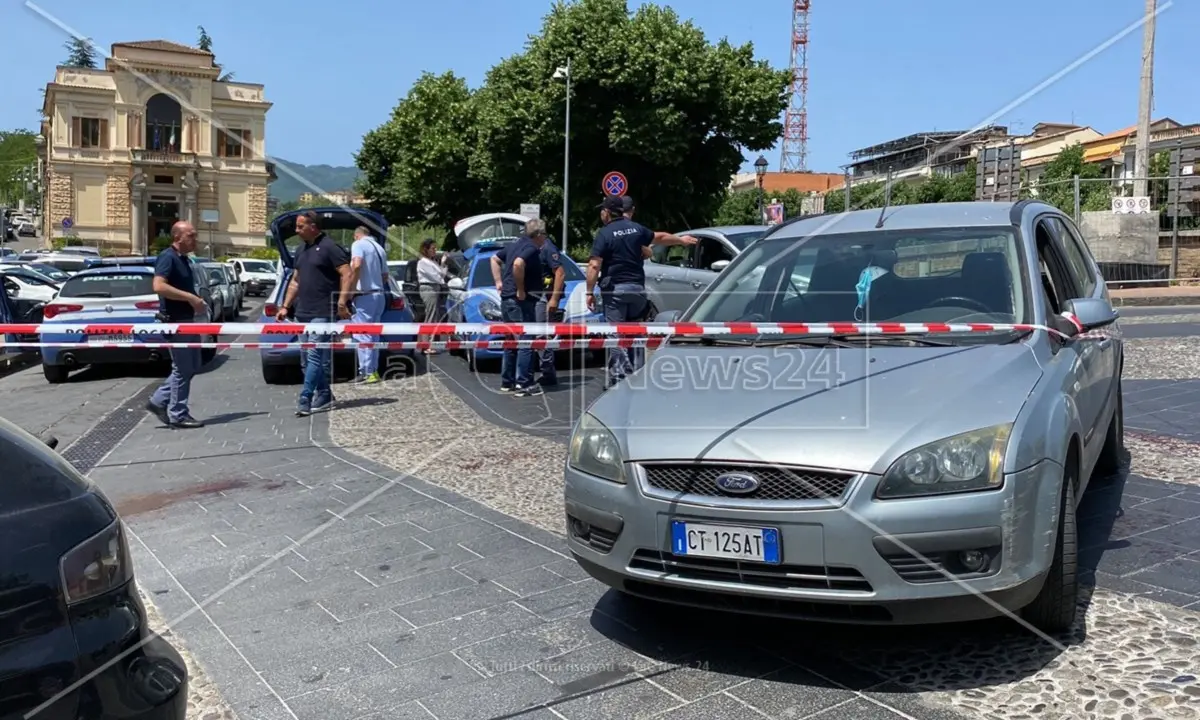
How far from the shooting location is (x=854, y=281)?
4.91 metres

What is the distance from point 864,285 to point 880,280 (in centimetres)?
8

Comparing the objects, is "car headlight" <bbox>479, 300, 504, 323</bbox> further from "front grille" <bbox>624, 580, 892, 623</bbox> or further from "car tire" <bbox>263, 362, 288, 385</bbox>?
"front grille" <bbox>624, 580, 892, 623</bbox>

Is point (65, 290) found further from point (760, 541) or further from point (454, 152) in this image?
point (454, 152)

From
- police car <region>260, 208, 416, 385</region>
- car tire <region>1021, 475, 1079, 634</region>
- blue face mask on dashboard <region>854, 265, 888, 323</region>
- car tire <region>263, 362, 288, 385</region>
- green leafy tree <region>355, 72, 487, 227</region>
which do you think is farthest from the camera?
green leafy tree <region>355, 72, 487, 227</region>

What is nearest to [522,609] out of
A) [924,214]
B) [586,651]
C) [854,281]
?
[586,651]

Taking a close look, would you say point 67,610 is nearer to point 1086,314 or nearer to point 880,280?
point 880,280

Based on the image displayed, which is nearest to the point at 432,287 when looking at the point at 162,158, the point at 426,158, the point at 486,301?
the point at 486,301

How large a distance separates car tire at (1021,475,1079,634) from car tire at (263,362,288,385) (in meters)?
10.2

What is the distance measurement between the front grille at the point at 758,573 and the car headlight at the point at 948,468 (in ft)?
1.00

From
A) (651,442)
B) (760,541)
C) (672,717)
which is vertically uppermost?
(651,442)

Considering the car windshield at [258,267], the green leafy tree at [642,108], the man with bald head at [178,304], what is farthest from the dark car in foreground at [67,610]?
the car windshield at [258,267]

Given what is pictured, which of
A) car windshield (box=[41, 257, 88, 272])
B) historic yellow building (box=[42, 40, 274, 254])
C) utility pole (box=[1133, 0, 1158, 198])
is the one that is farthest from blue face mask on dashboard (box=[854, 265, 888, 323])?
historic yellow building (box=[42, 40, 274, 254])

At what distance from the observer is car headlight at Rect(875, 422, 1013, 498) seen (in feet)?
10.8

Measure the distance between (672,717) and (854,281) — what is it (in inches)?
96.5
